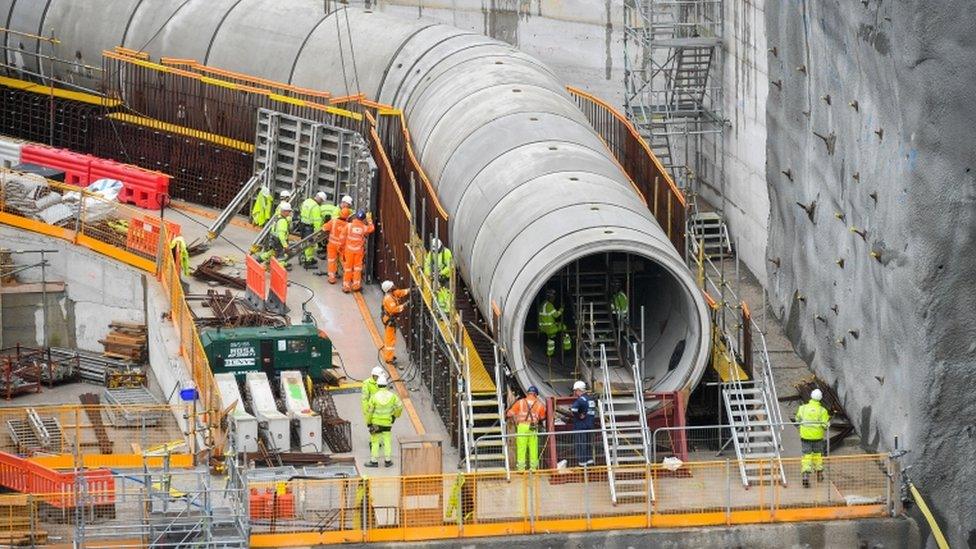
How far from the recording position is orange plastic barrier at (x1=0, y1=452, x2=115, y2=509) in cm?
3925

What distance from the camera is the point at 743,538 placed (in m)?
40.0

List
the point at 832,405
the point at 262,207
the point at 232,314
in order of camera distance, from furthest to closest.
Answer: the point at 262,207 < the point at 232,314 < the point at 832,405

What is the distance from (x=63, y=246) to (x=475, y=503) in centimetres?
1360

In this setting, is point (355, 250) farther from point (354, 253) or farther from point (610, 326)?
point (610, 326)

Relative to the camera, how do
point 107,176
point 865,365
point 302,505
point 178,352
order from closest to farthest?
point 302,505 → point 865,365 → point 178,352 → point 107,176

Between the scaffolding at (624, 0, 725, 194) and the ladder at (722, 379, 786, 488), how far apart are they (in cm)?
1150

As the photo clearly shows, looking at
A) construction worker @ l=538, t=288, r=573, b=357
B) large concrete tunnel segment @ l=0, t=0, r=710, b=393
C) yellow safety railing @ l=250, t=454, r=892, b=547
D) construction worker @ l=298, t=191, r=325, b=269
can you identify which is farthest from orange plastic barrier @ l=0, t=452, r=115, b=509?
construction worker @ l=298, t=191, r=325, b=269

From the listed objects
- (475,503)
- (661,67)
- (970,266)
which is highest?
(661,67)

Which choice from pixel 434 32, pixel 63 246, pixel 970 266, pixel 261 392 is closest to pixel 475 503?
pixel 261 392

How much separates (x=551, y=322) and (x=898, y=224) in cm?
593

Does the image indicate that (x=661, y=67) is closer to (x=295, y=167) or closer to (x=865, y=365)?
(x=295, y=167)

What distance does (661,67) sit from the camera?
5441 centimetres

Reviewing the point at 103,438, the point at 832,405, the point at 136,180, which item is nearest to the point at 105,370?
the point at 103,438

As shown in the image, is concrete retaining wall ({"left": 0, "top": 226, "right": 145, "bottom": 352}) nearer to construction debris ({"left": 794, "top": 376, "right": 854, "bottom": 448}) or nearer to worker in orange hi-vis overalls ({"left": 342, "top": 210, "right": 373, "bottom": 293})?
worker in orange hi-vis overalls ({"left": 342, "top": 210, "right": 373, "bottom": 293})
